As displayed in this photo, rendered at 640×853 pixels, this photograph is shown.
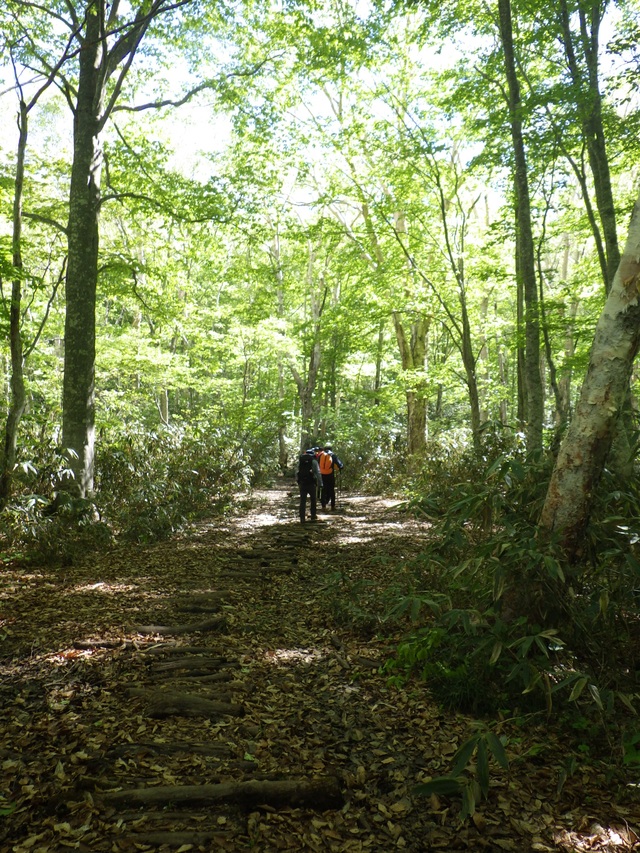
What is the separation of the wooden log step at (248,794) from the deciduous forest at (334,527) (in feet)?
0.04

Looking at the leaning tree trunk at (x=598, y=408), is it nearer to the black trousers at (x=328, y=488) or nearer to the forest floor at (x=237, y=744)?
the forest floor at (x=237, y=744)

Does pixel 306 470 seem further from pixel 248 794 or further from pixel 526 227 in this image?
pixel 248 794

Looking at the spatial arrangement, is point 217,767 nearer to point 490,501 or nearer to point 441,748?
point 441,748

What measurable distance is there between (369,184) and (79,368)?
962 centimetres

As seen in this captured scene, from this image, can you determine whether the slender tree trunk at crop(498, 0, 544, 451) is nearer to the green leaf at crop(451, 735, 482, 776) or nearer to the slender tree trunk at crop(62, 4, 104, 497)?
the green leaf at crop(451, 735, 482, 776)

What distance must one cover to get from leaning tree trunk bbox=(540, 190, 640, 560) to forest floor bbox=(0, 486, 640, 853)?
1338 mm

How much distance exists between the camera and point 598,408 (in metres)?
3.35

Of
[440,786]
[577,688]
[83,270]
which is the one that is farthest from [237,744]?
[83,270]

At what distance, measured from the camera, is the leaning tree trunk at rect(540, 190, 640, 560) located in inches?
127

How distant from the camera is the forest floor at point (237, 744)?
2410 mm

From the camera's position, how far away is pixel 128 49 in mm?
8789

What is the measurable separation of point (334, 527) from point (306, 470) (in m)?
1.25

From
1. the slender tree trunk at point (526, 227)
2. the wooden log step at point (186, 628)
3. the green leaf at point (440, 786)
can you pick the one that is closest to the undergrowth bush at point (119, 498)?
the wooden log step at point (186, 628)

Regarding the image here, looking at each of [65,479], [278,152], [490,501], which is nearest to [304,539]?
[65,479]
